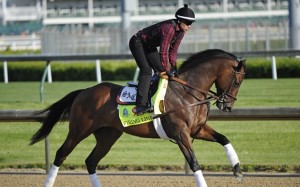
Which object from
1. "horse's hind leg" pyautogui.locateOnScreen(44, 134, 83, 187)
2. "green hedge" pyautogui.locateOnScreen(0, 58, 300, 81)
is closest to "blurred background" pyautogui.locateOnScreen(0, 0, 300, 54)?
"green hedge" pyautogui.locateOnScreen(0, 58, 300, 81)

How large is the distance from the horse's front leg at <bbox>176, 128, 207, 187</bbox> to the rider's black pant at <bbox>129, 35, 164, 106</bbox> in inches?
21.6

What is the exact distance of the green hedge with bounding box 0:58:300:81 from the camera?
742 inches

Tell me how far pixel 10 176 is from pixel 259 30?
65.8 feet

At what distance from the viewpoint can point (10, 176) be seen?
1034 cm

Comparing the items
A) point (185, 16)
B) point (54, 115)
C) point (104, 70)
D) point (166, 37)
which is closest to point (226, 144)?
point (166, 37)

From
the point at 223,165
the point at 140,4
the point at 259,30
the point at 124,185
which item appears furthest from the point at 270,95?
the point at 140,4

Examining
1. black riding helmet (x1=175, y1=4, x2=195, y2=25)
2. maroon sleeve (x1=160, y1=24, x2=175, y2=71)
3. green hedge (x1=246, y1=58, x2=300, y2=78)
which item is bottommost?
green hedge (x1=246, y1=58, x2=300, y2=78)

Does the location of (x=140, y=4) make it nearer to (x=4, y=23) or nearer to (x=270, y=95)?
(x=4, y=23)

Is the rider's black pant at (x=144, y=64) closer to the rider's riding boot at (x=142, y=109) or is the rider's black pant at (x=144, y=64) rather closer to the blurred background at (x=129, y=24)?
the rider's riding boot at (x=142, y=109)

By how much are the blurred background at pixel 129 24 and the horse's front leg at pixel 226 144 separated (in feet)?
44.7

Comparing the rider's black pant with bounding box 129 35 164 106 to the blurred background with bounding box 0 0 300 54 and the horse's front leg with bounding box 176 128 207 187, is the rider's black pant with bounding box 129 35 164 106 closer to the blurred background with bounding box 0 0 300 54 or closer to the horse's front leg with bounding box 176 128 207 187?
the horse's front leg with bounding box 176 128 207 187

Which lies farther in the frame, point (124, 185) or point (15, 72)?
point (15, 72)

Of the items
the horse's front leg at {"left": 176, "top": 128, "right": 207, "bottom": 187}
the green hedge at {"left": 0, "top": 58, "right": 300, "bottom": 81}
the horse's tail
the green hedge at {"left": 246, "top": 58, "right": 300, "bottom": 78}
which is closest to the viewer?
the horse's front leg at {"left": 176, "top": 128, "right": 207, "bottom": 187}

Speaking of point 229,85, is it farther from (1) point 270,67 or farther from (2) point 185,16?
(1) point 270,67
